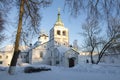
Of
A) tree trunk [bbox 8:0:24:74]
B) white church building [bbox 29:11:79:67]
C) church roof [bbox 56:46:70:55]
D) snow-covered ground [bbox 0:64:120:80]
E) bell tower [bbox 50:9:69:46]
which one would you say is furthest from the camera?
bell tower [bbox 50:9:69:46]

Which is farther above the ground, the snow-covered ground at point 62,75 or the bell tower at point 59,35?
the bell tower at point 59,35

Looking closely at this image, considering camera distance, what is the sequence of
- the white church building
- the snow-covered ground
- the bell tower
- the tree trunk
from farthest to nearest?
the bell tower
the white church building
the tree trunk
the snow-covered ground

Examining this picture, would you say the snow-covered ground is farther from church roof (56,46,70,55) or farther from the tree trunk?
church roof (56,46,70,55)

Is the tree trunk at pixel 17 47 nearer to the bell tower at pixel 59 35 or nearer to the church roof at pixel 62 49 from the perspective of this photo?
the church roof at pixel 62 49

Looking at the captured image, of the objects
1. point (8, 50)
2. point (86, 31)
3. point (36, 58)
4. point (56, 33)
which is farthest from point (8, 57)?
point (86, 31)

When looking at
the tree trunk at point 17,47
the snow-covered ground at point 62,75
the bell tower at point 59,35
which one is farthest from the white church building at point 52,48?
the tree trunk at point 17,47

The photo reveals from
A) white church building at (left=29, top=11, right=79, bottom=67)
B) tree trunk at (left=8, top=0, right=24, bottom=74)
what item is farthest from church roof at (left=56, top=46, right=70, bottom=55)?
tree trunk at (left=8, top=0, right=24, bottom=74)

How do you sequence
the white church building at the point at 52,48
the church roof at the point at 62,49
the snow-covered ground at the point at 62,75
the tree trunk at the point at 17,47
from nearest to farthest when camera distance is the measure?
the snow-covered ground at the point at 62,75
the tree trunk at the point at 17,47
the church roof at the point at 62,49
the white church building at the point at 52,48

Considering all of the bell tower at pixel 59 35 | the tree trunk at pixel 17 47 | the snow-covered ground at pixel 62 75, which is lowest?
the snow-covered ground at pixel 62 75

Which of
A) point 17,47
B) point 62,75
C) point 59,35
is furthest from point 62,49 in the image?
point 62,75

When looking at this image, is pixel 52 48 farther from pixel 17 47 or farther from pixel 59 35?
pixel 17 47

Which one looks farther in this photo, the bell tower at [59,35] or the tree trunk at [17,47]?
the bell tower at [59,35]

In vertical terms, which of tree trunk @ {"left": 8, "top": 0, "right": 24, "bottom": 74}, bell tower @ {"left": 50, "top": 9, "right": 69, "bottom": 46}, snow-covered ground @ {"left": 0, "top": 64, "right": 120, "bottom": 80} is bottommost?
snow-covered ground @ {"left": 0, "top": 64, "right": 120, "bottom": 80}

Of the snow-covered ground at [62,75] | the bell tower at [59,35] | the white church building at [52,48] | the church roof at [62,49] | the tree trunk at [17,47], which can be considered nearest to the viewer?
the snow-covered ground at [62,75]
